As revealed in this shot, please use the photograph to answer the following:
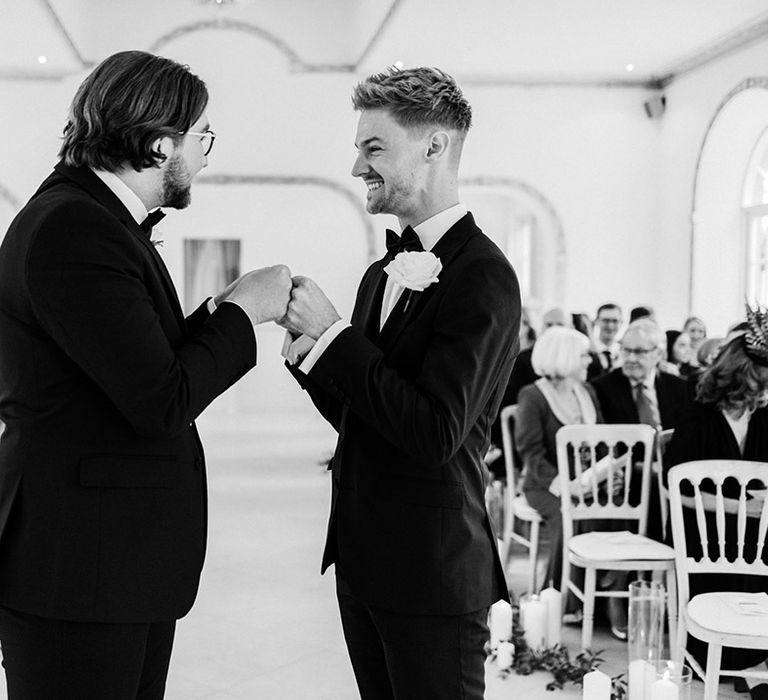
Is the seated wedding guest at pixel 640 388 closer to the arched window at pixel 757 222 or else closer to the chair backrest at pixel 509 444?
the chair backrest at pixel 509 444

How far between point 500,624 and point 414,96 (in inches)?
112

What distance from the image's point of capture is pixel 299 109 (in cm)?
1220

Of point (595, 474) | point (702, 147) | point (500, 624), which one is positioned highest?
point (702, 147)

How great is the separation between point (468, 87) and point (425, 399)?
1068 centimetres

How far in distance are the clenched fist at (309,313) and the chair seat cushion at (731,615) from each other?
208cm

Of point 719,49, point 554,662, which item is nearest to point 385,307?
point 554,662

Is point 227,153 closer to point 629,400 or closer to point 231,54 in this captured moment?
point 231,54

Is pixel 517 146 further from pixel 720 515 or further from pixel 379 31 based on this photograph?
pixel 720 515

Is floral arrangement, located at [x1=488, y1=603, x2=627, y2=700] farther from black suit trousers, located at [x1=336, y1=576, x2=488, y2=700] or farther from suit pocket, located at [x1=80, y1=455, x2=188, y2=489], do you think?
suit pocket, located at [x1=80, y1=455, x2=188, y2=489]

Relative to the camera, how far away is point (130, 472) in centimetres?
169

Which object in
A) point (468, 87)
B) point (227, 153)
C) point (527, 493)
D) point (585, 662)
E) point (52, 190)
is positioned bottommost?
point (585, 662)

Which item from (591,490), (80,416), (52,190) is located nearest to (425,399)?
(80,416)

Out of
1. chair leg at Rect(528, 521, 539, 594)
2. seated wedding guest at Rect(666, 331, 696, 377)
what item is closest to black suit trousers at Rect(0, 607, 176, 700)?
chair leg at Rect(528, 521, 539, 594)

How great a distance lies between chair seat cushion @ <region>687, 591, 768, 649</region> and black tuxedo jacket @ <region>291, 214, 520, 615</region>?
1596 millimetres
